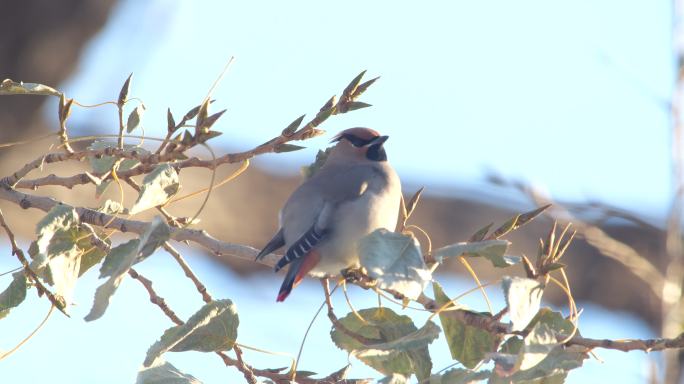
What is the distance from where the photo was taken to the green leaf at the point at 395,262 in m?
1.89

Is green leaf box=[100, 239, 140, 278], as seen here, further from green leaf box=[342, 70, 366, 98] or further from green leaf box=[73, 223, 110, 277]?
green leaf box=[342, 70, 366, 98]

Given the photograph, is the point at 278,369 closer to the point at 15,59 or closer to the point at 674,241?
the point at 674,241

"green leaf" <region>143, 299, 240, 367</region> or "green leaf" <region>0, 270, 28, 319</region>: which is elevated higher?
"green leaf" <region>143, 299, 240, 367</region>

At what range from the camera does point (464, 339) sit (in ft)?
7.27

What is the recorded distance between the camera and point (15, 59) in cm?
477

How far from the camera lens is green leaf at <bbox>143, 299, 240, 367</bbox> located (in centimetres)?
212

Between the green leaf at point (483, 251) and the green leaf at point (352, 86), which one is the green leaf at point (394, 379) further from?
the green leaf at point (352, 86)

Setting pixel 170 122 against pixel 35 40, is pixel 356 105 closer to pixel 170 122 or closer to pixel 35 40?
pixel 170 122

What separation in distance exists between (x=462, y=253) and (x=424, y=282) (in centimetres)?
18

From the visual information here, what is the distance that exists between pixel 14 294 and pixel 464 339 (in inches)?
35.5

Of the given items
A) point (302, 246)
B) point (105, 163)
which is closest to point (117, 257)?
point (105, 163)

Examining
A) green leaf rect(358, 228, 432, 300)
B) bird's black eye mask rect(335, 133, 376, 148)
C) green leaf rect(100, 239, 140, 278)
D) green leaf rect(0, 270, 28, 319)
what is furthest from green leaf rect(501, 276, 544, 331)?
bird's black eye mask rect(335, 133, 376, 148)

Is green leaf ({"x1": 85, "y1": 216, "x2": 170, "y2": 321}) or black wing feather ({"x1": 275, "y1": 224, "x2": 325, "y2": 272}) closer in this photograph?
green leaf ({"x1": 85, "y1": 216, "x2": 170, "y2": 321})

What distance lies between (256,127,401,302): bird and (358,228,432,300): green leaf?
1.93ft
